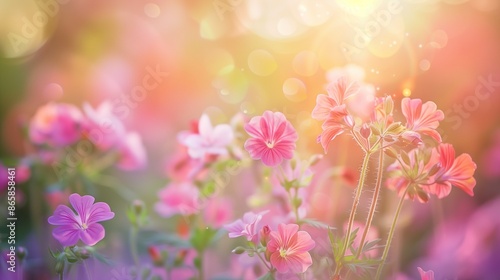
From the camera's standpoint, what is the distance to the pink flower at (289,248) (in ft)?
2.01

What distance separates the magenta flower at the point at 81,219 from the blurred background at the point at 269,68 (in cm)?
39

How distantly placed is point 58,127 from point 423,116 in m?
0.57

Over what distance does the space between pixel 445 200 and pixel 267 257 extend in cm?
63

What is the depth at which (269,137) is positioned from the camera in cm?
63

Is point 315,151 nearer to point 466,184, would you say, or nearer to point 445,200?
point 445,200

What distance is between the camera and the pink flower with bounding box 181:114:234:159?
0.79 meters

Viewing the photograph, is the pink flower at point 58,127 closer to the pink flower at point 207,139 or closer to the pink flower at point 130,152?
the pink flower at point 130,152

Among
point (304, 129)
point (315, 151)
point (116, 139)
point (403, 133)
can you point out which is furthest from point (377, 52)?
point (403, 133)

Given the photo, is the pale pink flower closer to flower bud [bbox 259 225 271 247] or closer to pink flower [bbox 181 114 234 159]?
pink flower [bbox 181 114 234 159]

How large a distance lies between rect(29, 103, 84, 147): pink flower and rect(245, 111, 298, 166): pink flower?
0.42m

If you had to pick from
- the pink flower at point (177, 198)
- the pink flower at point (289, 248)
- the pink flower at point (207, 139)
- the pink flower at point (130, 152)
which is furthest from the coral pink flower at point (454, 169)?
the pink flower at point (130, 152)

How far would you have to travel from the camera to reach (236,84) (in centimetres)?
124

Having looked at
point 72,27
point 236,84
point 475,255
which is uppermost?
point 72,27

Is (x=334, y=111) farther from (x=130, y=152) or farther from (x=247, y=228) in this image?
(x=130, y=152)
